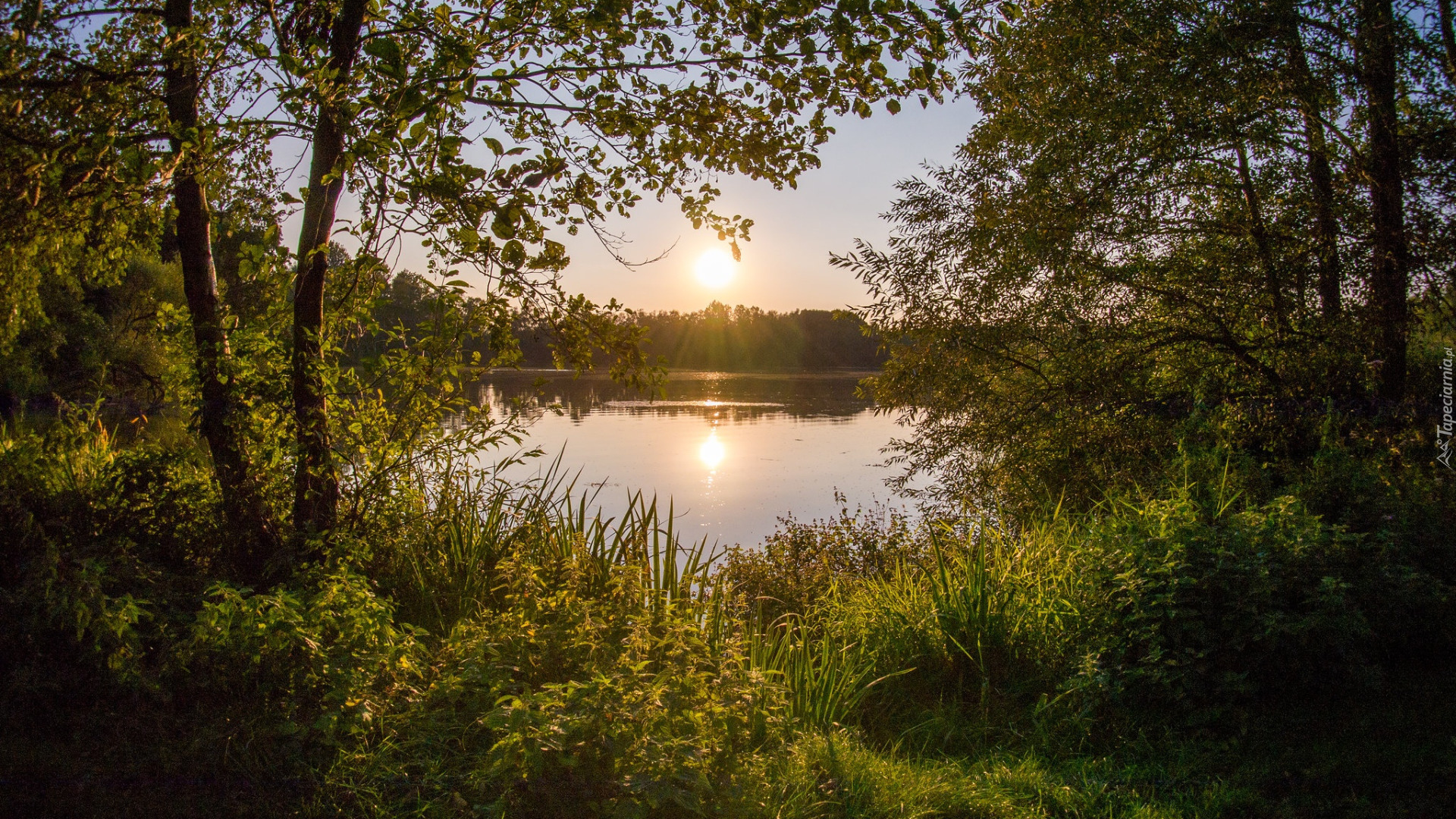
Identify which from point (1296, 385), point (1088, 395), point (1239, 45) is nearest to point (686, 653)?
point (1088, 395)

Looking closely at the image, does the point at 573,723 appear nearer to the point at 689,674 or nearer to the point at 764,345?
the point at 689,674

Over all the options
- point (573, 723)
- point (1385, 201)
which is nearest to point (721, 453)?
point (1385, 201)

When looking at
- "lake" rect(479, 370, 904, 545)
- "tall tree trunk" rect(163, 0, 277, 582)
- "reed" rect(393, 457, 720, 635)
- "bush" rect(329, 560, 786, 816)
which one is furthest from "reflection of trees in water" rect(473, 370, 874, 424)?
"bush" rect(329, 560, 786, 816)

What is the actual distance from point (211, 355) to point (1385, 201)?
8.18 metres

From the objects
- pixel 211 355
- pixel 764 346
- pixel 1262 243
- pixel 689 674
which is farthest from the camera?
pixel 764 346

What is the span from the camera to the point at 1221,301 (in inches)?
281

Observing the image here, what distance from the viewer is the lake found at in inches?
405

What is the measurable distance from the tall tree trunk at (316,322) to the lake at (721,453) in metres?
1.02

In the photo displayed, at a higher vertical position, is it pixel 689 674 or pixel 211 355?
pixel 211 355

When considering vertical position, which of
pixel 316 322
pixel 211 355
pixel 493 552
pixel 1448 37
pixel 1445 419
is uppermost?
pixel 1448 37

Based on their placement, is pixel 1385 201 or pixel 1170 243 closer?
pixel 1385 201

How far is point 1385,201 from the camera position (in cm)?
661

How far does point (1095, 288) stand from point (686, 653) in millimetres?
5708

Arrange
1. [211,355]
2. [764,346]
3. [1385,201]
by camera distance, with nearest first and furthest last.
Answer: [211,355]
[1385,201]
[764,346]
